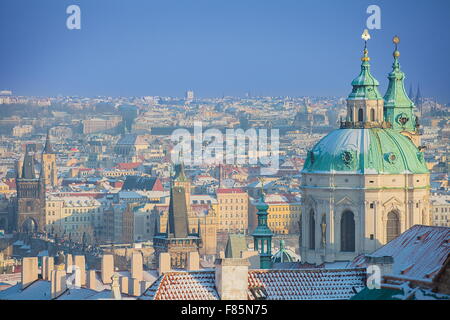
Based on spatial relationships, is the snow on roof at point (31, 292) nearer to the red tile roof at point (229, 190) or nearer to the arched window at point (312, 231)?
the arched window at point (312, 231)

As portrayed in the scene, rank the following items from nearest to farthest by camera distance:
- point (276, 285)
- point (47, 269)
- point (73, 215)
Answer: point (276, 285)
point (47, 269)
point (73, 215)

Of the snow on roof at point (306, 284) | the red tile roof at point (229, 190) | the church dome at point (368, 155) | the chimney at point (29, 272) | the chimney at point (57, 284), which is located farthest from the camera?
the red tile roof at point (229, 190)

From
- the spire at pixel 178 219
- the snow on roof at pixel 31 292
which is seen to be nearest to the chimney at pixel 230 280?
the snow on roof at pixel 31 292

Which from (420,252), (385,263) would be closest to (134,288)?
(420,252)

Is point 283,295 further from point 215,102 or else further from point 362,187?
point 215,102

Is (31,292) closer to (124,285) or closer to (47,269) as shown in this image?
(124,285)

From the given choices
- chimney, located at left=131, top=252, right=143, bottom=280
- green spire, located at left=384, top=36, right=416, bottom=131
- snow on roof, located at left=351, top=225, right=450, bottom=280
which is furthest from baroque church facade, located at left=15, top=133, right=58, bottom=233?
snow on roof, located at left=351, top=225, right=450, bottom=280
